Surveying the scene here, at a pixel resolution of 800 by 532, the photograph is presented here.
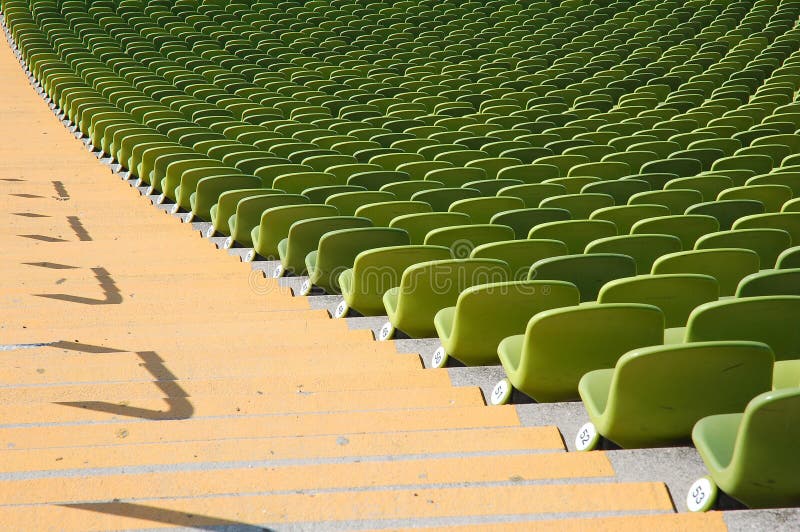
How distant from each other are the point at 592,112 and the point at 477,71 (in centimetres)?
354

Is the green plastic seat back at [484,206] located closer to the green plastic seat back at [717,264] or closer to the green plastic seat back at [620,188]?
the green plastic seat back at [620,188]

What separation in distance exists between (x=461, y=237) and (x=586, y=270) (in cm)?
100

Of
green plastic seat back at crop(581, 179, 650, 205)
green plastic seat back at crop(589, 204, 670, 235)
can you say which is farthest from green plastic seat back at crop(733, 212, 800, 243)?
green plastic seat back at crop(581, 179, 650, 205)

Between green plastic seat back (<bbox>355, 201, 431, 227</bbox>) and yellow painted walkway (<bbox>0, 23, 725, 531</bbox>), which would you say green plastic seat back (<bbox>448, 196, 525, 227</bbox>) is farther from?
yellow painted walkway (<bbox>0, 23, 725, 531</bbox>)

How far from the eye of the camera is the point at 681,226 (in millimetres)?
5410

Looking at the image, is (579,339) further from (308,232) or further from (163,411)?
(308,232)

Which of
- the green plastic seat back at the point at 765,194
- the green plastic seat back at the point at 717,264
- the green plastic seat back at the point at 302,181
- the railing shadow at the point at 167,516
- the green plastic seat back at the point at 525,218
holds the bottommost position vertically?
the green plastic seat back at the point at 302,181

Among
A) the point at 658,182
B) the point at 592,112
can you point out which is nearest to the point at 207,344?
the point at 658,182

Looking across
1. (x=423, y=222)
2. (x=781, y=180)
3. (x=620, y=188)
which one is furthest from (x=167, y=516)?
(x=781, y=180)

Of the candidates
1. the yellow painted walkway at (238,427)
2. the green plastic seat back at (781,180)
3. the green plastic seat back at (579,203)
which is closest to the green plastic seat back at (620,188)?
the green plastic seat back at (579,203)

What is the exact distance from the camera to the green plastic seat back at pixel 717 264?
441cm

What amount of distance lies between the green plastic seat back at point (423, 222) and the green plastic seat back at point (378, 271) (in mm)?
714

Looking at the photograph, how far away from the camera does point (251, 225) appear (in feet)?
21.8

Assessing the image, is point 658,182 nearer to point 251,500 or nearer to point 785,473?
point 785,473
